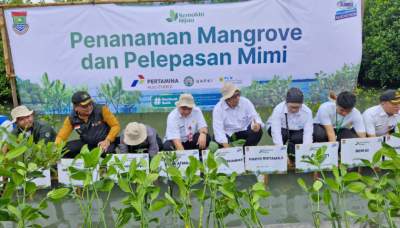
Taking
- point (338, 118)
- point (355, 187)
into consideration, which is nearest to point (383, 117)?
point (338, 118)

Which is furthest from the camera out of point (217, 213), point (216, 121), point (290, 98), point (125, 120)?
point (125, 120)

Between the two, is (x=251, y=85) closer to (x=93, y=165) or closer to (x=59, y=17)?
(x=59, y=17)

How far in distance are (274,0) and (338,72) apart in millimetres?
1328

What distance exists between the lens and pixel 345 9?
6.13m

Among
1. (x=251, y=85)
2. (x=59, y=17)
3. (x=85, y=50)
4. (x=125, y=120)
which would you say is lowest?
(x=125, y=120)

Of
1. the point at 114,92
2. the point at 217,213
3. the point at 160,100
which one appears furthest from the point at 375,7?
the point at 217,213

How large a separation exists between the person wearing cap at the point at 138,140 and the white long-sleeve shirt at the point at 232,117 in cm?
71

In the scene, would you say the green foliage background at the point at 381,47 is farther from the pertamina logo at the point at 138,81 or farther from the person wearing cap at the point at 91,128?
the person wearing cap at the point at 91,128

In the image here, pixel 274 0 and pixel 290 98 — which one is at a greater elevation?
pixel 274 0

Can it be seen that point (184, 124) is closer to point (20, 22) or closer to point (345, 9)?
point (20, 22)

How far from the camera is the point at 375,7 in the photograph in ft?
27.2

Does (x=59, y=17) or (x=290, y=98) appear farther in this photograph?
(x=59, y=17)

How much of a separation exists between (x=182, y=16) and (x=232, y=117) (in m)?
1.80

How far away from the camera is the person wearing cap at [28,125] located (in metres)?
4.50
